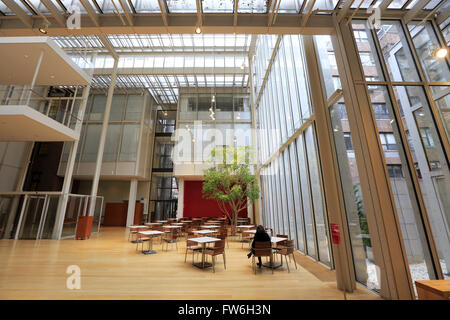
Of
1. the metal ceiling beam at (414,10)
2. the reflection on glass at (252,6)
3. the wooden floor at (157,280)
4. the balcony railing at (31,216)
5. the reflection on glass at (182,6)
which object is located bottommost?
the wooden floor at (157,280)

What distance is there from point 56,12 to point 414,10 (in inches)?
297

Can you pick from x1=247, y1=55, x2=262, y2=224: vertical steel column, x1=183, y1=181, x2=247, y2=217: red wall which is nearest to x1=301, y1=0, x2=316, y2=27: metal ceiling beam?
x1=247, y1=55, x2=262, y2=224: vertical steel column

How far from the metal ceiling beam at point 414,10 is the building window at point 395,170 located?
3.27m

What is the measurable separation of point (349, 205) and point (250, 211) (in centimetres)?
1208

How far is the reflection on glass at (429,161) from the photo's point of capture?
313cm

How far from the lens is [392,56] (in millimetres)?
4012

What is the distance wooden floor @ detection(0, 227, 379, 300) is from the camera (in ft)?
11.0

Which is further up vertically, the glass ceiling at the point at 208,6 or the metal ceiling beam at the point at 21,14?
the glass ceiling at the point at 208,6

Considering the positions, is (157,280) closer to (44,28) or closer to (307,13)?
(44,28)

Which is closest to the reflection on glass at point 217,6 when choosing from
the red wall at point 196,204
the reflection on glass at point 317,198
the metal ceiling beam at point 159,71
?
the reflection on glass at point 317,198

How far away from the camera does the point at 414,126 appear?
11.9 feet

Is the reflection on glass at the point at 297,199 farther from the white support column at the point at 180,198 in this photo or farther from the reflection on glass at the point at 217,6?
the white support column at the point at 180,198

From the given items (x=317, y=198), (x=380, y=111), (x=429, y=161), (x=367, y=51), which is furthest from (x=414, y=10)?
(x=317, y=198)

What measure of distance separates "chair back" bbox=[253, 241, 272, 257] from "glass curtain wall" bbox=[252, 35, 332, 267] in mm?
1613
